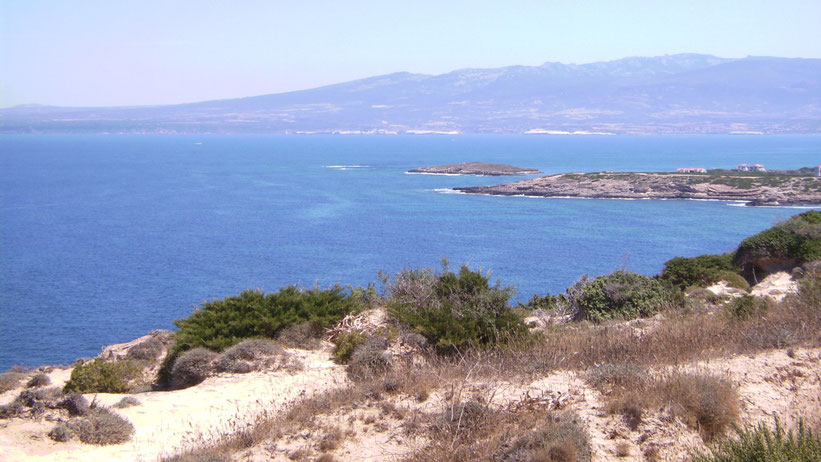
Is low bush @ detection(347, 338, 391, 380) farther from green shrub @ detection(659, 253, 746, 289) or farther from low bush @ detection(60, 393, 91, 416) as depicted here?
green shrub @ detection(659, 253, 746, 289)

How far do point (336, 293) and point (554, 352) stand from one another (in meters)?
5.78

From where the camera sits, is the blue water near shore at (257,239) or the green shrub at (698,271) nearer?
the green shrub at (698,271)

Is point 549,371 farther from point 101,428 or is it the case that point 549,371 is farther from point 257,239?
point 257,239

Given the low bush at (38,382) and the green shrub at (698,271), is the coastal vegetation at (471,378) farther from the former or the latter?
the green shrub at (698,271)

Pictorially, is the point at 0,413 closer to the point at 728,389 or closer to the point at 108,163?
the point at 728,389

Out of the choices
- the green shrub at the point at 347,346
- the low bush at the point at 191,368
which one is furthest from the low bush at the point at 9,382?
the green shrub at the point at 347,346

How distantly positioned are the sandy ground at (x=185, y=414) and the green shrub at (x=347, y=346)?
0.16 meters

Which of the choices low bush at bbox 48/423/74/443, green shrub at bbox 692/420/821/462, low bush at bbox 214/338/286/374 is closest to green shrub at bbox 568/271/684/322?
low bush at bbox 214/338/286/374

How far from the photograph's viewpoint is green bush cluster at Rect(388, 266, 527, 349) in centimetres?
884

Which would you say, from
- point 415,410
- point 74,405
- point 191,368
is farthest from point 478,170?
point 415,410

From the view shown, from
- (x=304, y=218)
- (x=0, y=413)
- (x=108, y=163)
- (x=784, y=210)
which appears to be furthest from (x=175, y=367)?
(x=108, y=163)

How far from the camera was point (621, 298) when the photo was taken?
43.2ft

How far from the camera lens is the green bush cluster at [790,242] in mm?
17688

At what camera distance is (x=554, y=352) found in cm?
736
